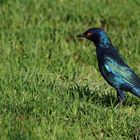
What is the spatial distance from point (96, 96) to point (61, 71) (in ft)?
3.56

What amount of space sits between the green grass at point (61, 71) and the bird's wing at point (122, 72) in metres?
0.25

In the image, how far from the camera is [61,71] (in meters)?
8.30

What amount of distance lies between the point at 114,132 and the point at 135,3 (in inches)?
192

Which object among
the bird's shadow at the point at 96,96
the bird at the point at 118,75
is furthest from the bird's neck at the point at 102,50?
the bird's shadow at the point at 96,96

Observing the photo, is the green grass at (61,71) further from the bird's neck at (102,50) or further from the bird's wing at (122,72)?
the bird's neck at (102,50)

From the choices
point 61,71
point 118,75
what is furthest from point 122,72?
point 61,71

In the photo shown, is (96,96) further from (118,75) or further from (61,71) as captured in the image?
(61,71)

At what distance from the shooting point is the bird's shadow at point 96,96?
704 cm

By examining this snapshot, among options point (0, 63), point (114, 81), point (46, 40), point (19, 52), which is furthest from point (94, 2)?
point (114, 81)

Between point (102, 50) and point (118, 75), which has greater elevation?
point (102, 50)

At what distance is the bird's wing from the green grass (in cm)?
25

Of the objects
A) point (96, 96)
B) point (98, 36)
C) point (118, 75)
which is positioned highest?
point (98, 36)

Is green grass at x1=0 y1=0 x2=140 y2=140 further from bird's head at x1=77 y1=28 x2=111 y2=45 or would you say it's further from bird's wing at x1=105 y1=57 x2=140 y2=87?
bird's head at x1=77 y1=28 x2=111 y2=45

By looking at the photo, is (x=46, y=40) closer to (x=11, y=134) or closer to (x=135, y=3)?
(x=135, y=3)
